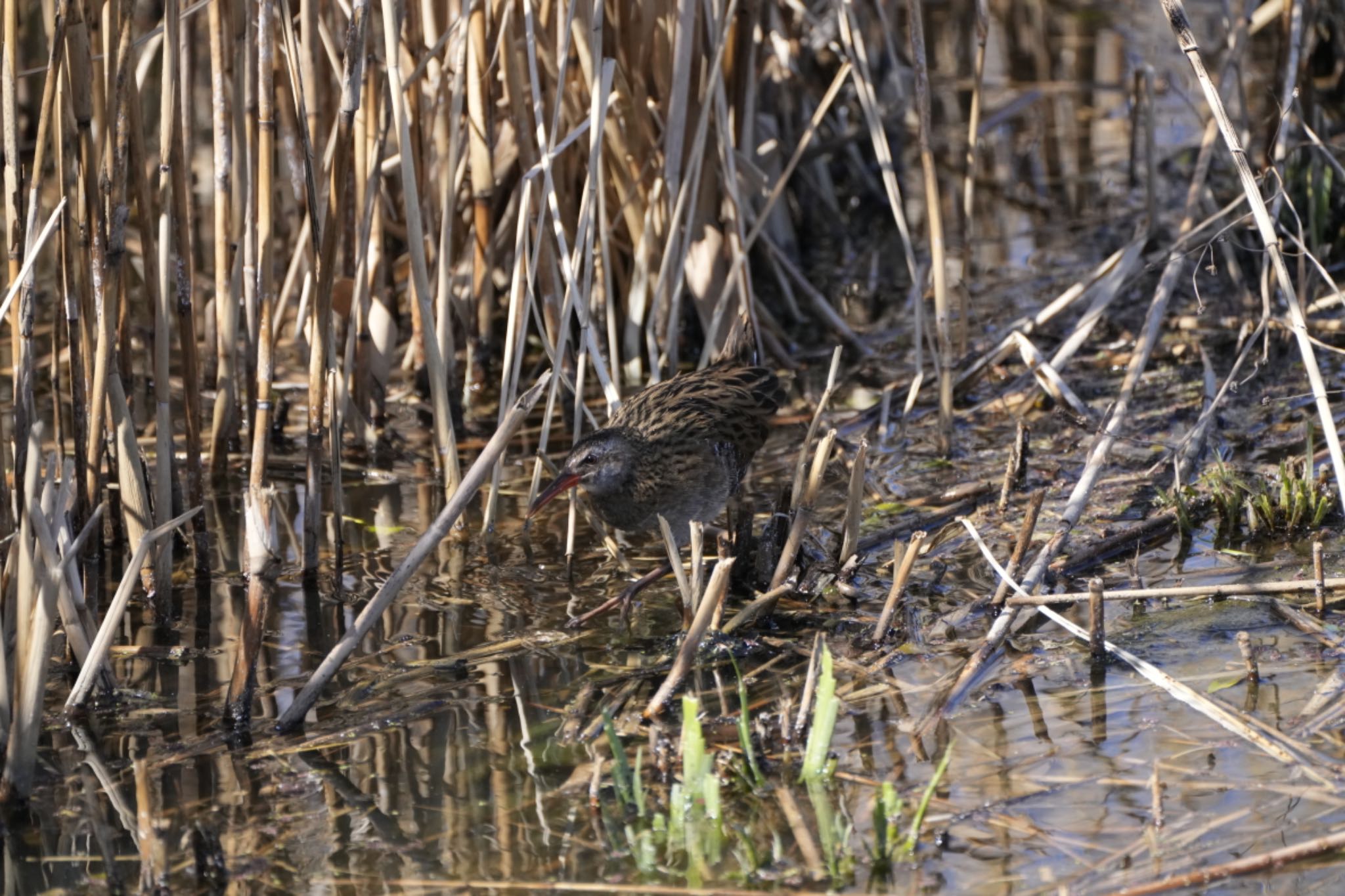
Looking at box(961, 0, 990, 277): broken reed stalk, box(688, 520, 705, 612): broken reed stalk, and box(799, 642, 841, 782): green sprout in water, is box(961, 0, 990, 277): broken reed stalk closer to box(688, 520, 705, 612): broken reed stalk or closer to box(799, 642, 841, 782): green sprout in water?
box(688, 520, 705, 612): broken reed stalk

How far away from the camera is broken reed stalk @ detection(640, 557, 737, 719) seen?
10.4 feet

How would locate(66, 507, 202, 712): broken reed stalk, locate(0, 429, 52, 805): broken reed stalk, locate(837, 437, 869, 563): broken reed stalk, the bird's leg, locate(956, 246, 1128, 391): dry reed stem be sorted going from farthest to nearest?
locate(956, 246, 1128, 391): dry reed stem
the bird's leg
locate(837, 437, 869, 563): broken reed stalk
locate(66, 507, 202, 712): broken reed stalk
locate(0, 429, 52, 805): broken reed stalk

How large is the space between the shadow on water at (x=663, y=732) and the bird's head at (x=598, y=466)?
0.30m

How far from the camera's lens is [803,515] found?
Answer: 3.63 meters

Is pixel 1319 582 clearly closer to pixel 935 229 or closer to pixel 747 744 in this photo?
pixel 747 744

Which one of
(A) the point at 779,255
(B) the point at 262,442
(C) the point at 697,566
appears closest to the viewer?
(C) the point at 697,566

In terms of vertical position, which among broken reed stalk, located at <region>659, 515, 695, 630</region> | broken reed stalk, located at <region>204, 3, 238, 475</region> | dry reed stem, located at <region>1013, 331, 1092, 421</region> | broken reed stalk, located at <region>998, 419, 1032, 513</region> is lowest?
broken reed stalk, located at <region>659, 515, 695, 630</region>

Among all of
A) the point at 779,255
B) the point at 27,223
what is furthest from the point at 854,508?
the point at 779,255

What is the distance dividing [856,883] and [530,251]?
7.59 feet

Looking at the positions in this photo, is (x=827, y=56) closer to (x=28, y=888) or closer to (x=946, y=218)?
(x=946, y=218)

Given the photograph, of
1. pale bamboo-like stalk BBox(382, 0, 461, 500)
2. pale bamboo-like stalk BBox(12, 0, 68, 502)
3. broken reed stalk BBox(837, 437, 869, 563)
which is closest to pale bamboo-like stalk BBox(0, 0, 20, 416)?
pale bamboo-like stalk BBox(12, 0, 68, 502)

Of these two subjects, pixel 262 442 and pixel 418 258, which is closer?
pixel 262 442

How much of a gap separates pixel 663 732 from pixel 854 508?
0.87 meters

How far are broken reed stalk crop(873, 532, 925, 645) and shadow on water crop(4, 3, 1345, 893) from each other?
0.21 ft
